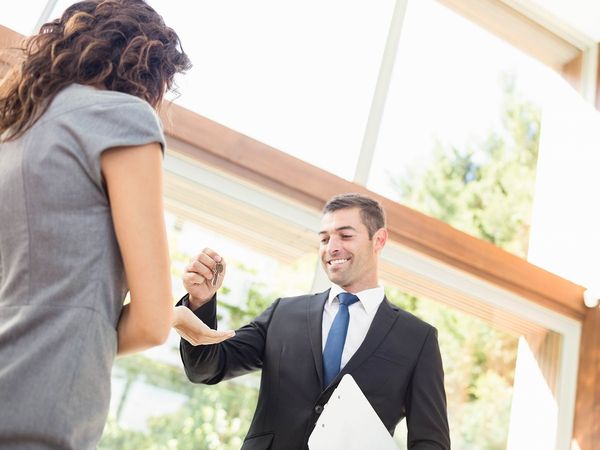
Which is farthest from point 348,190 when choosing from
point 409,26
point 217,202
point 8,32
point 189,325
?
point 189,325

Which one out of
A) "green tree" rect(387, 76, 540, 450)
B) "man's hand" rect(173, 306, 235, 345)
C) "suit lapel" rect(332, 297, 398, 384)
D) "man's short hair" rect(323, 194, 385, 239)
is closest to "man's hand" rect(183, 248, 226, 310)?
"man's hand" rect(173, 306, 235, 345)

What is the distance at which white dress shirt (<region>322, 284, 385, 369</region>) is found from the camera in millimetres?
2080

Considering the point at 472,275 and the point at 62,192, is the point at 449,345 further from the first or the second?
the point at 62,192

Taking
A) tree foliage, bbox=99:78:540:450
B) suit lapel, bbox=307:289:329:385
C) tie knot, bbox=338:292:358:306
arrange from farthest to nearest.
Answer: tree foliage, bbox=99:78:540:450
tie knot, bbox=338:292:358:306
suit lapel, bbox=307:289:329:385

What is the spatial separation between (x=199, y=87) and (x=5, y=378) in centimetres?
257

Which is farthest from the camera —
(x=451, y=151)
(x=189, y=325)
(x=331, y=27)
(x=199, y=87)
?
(x=451, y=151)

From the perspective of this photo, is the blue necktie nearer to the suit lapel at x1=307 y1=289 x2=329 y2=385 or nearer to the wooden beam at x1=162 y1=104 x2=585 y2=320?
the suit lapel at x1=307 y1=289 x2=329 y2=385

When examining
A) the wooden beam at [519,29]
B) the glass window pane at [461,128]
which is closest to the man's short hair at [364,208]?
the glass window pane at [461,128]

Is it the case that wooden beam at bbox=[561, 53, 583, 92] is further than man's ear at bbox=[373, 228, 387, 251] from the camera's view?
Yes

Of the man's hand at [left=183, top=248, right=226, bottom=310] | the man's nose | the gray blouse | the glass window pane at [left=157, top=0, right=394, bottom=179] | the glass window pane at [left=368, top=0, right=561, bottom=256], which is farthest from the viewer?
the glass window pane at [left=368, top=0, right=561, bottom=256]

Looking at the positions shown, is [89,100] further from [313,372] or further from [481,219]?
[481,219]

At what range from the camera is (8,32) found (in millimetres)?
2629

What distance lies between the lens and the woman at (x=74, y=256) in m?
0.82

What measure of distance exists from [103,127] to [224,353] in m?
1.16
